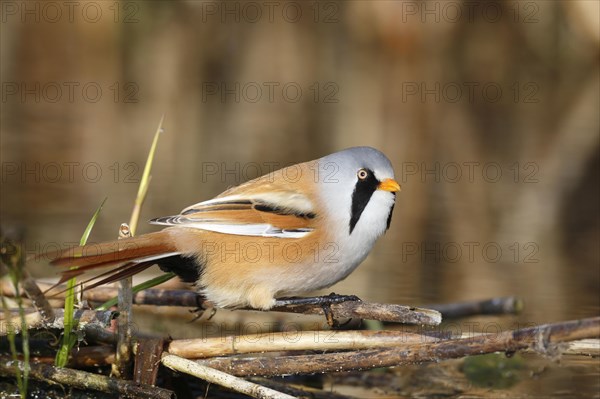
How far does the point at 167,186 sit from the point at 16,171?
4.92ft

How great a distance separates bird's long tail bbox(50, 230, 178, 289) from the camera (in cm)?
421

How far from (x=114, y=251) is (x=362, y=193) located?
1.36 meters

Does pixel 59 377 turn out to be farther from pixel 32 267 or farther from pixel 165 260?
pixel 32 267

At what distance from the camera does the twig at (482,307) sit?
19.7ft

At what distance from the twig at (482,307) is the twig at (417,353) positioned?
1.72 metres

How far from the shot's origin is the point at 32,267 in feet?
22.2

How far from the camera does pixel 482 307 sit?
20.1ft

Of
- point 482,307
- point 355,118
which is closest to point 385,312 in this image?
point 482,307

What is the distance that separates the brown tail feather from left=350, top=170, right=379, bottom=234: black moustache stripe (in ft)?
3.15

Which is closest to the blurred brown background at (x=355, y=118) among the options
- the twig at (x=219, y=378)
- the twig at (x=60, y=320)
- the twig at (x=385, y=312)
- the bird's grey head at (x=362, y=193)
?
the bird's grey head at (x=362, y=193)

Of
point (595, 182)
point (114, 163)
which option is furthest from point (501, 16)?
point (114, 163)

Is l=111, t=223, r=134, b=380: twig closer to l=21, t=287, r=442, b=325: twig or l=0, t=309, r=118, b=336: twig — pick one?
l=0, t=309, r=118, b=336: twig

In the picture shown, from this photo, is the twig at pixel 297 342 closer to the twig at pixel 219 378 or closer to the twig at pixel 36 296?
the twig at pixel 219 378

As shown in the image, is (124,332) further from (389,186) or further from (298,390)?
(389,186)
